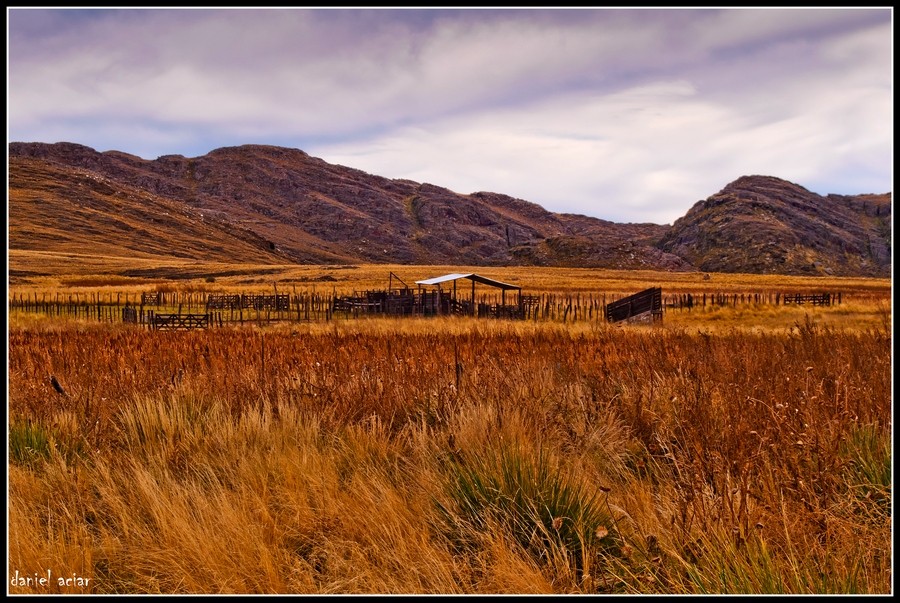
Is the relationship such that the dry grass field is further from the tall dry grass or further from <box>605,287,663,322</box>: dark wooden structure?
<box>605,287,663,322</box>: dark wooden structure

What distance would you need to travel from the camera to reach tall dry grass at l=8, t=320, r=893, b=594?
2660 mm

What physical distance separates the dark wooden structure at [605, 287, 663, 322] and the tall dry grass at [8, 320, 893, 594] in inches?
963

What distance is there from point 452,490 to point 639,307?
2857 centimetres

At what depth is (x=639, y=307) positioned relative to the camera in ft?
99.1

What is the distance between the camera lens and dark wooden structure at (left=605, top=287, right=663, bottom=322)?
2962cm

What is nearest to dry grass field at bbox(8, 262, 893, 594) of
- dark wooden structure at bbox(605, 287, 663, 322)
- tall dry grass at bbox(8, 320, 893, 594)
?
tall dry grass at bbox(8, 320, 893, 594)

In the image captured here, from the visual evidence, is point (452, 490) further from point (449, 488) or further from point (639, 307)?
point (639, 307)

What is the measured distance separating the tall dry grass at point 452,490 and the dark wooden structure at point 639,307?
2446 centimetres

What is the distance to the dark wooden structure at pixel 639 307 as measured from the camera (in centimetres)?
2962

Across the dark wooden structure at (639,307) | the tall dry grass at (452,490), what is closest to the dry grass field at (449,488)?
the tall dry grass at (452,490)

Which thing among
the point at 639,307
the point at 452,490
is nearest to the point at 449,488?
the point at 452,490

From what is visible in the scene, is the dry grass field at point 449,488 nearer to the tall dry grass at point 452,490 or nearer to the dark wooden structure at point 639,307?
the tall dry grass at point 452,490

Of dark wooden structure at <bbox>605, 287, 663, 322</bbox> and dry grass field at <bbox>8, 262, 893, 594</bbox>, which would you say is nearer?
dry grass field at <bbox>8, 262, 893, 594</bbox>

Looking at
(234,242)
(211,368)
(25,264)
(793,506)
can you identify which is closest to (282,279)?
(25,264)
